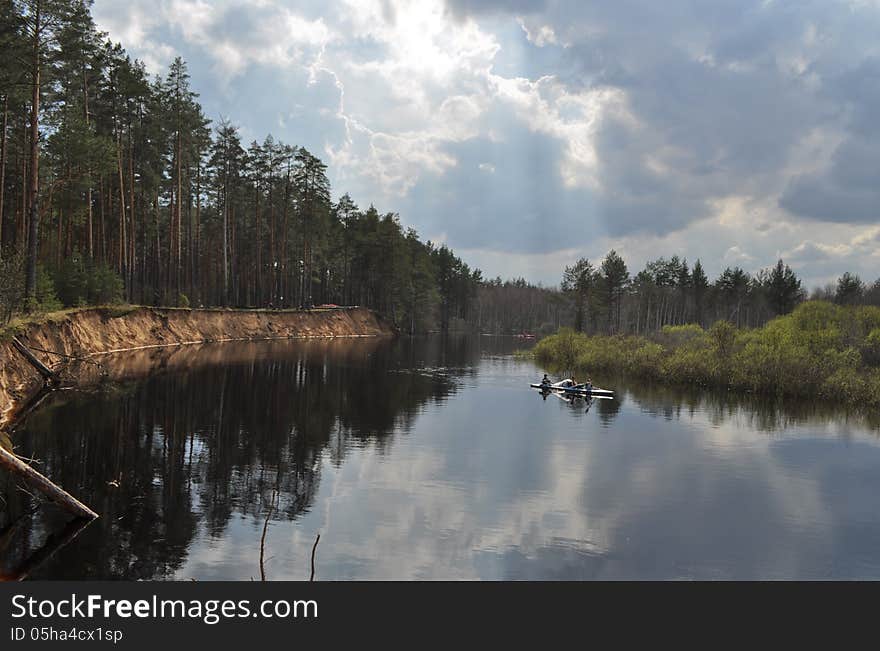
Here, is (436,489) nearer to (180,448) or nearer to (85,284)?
(180,448)

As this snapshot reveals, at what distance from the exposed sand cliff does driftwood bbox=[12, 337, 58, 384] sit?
0.27 meters

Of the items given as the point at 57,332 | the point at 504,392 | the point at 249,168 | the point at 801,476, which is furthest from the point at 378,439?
the point at 249,168

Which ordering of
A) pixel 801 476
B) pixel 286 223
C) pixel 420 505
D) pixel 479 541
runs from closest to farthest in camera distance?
pixel 479 541
pixel 420 505
pixel 801 476
pixel 286 223

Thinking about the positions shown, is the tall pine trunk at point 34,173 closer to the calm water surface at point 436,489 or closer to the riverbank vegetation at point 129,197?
the riverbank vegetation at point 129,197

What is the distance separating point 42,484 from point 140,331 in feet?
144

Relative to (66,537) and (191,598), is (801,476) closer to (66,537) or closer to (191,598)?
(191,598)

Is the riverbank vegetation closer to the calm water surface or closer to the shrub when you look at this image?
the shrub

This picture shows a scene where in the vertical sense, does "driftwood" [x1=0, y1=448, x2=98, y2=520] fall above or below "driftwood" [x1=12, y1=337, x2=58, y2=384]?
below

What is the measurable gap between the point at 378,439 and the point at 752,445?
15887 millimetres

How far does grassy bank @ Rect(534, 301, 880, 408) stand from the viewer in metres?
41.7

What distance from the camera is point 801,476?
22094 millimetres

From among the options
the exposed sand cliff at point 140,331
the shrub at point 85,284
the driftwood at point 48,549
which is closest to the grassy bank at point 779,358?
the exposed sand cliff at point 140,331

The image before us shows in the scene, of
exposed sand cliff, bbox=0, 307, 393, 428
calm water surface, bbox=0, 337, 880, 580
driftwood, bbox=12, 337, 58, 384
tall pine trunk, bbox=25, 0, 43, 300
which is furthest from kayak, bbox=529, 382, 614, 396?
tall pine trunk, bbox=25, 0, 43, 300

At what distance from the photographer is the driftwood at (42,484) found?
41.6 feet
